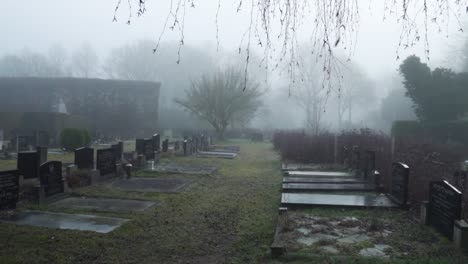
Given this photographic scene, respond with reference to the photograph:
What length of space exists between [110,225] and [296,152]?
11999 millimetres

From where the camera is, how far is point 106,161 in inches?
444

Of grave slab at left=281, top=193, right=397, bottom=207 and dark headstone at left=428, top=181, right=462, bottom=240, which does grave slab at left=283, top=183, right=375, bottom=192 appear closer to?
grave slab at left=281, top=193, right=397, bottom=207

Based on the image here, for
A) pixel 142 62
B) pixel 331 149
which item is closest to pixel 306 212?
pixel 331 149

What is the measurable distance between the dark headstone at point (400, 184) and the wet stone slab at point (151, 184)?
15.6 feet

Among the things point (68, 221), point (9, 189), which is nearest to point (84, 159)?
point (9, 189)

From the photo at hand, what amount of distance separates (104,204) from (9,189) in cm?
165

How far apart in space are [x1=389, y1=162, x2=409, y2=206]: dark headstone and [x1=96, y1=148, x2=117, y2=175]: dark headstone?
7130 mm

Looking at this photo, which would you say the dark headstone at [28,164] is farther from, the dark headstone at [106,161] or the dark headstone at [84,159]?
the dark headstone at [106,161]

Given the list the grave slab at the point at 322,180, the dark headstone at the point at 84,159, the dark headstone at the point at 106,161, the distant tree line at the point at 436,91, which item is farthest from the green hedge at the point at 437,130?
the dark headstone at the point at 84,159

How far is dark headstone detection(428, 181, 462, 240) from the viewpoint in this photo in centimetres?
555

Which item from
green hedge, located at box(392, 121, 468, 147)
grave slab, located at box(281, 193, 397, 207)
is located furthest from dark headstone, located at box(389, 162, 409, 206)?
green hedge, located at box(392, 121, 468, 147)

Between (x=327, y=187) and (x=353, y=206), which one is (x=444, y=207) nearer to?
(x=353, y=206)

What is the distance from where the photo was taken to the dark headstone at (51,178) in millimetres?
8078

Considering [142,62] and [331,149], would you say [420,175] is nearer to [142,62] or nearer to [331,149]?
[331,149]
